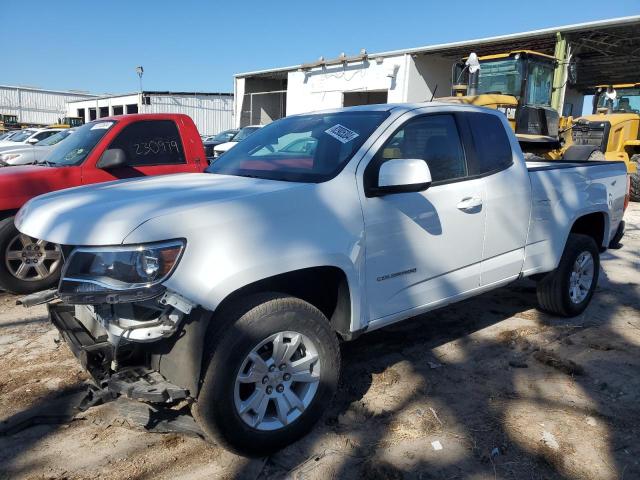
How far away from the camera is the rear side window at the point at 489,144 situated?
12.3 ft

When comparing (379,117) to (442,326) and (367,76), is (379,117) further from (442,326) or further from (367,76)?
(367,76)

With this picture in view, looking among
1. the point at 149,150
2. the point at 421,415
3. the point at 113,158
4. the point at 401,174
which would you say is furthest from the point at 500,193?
the point at 149,150

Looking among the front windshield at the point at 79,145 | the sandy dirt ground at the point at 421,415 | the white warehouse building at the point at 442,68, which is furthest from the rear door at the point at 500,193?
the white warehouse building at the point at 442,68

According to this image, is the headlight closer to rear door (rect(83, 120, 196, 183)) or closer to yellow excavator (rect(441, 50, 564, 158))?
rear door (rect(83, 120, 196, 183))

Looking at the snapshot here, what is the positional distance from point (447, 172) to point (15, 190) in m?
4.20

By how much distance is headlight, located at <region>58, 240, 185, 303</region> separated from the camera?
2254 millimetres

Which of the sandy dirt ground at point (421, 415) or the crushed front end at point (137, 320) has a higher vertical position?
the crushed front end at point (137, 320)

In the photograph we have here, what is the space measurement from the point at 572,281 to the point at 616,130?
10.1 metres

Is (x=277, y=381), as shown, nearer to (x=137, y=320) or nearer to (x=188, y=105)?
(x=137, y=320)

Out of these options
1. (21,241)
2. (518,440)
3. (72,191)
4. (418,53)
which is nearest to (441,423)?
(518,440)

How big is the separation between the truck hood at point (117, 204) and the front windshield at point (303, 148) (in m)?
0.21

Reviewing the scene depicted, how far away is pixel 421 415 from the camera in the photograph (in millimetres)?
3121

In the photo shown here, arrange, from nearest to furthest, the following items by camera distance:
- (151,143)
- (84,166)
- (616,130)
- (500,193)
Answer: (500,193) → (84,166) → (151,143) → (616,130)

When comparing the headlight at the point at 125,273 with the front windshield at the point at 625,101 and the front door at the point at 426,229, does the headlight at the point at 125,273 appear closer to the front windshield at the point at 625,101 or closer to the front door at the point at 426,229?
the front door at the point at 426,229
